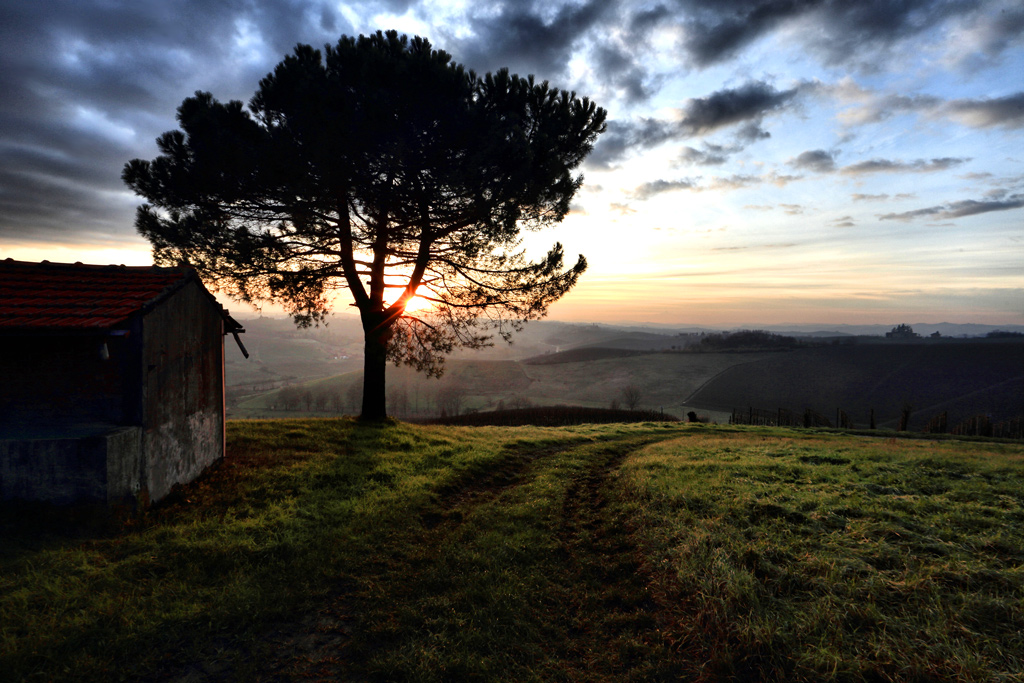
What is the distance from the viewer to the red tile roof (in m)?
7.34

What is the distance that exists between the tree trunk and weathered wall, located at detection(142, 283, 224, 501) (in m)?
4.99

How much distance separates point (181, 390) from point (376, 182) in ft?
25.2

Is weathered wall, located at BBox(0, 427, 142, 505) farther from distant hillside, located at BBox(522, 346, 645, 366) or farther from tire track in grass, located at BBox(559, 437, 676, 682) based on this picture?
distant hillside, located at BBox(522, 346, 645, 366)

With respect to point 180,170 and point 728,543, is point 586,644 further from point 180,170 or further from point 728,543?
point 180,170

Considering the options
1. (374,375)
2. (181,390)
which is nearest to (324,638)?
(181,390)

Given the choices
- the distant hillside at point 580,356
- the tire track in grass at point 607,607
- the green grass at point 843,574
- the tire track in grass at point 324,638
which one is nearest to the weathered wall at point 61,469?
the tire track in grass at point 324,638

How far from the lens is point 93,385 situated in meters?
7.58

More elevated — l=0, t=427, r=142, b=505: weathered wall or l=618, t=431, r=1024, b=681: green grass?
l=0, t=427, r=142, b=505: weathered wall

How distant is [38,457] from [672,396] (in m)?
82.8

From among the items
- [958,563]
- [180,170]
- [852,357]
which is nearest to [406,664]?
[958,563]

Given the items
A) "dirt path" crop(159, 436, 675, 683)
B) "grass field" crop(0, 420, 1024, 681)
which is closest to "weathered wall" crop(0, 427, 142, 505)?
"grass field" crop(0, 420, 1024, 681)

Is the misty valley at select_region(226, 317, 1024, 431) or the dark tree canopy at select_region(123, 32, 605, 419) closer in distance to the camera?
the dark tree canopy at select_region(123, 32, 605, 419)

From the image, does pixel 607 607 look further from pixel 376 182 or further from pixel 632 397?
pixel 632 397

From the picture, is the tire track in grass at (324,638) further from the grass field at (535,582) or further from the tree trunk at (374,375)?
the tree trunk at (374,375)
